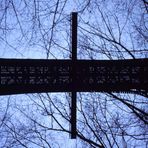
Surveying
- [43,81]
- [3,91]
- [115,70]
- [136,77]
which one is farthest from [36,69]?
[136,77]

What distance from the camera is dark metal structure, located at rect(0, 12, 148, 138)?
16.7 ft

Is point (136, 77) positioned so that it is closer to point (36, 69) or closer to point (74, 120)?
point (74, 120)

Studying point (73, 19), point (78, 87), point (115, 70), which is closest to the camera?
point (73, 19)

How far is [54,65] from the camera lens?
5238 millimetres

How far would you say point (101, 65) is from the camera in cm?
535

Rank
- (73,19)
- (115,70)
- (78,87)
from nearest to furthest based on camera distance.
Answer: (73,19), (78,87), (115,70)

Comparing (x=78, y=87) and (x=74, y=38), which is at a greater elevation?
(x=74, y=38)

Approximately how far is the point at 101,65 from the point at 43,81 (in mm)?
1268

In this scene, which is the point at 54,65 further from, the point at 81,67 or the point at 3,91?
the point at 3,91

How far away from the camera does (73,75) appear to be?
5.29 metres

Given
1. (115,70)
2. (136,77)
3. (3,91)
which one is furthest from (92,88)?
(3,91)

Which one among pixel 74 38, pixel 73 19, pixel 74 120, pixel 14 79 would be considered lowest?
pixel 74 120

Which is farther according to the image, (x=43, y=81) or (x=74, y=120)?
(x=43, y=81)

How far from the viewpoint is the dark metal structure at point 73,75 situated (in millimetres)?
5090
